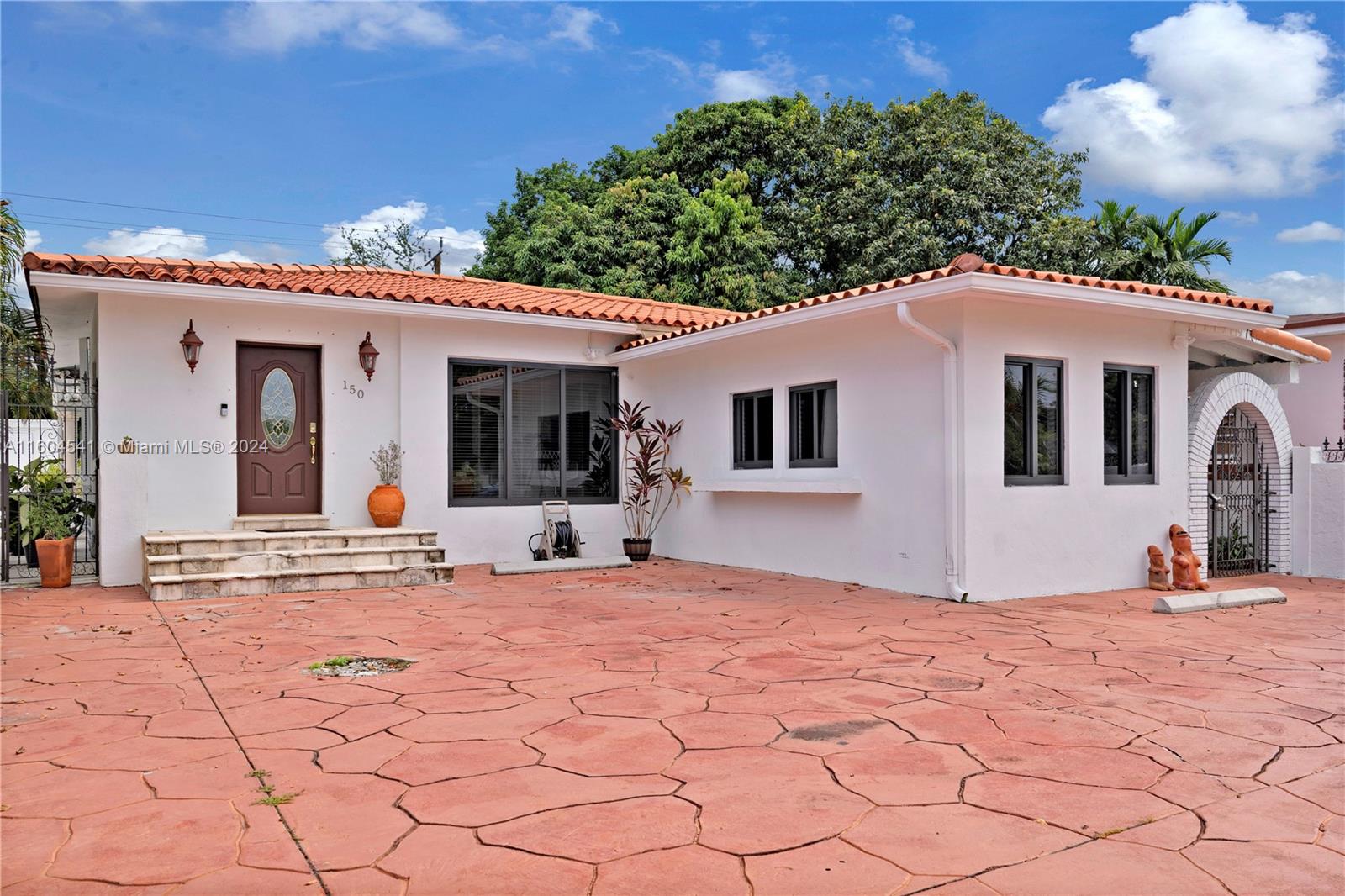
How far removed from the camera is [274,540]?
8961mm

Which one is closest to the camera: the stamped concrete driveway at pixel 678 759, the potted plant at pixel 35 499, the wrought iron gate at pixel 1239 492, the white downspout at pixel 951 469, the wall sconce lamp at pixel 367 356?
the stamped concrete driveway at pixel 678 759

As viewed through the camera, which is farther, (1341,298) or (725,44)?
(725,44)

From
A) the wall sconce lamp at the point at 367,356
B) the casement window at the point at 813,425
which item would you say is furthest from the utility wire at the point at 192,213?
the casement window at the point at 813,425

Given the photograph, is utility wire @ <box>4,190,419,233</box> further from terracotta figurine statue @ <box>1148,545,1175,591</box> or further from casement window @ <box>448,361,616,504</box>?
terracotta figurine statue @ <box>1148,545,1175,591</box>

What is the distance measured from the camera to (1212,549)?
405 inches

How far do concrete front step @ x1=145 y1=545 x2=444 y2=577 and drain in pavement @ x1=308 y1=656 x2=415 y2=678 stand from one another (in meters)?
3.52

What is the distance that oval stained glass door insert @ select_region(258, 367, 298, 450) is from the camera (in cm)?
998

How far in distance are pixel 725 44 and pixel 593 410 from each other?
41.6 ft

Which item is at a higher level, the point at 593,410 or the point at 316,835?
the point at 593,410

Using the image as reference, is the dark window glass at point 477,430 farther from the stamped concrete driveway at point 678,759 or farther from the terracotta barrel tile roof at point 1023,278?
the stamped concrete driveway at point 678,759

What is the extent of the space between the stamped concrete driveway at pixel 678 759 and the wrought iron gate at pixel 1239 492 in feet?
12.9

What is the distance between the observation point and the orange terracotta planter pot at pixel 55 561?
8.78 m

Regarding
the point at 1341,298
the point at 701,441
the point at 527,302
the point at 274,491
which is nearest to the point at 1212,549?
the point at 701,441

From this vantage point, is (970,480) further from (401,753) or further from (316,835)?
(316,835)
